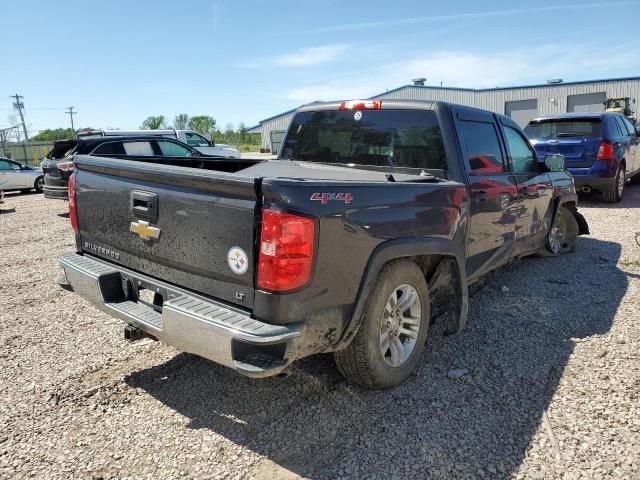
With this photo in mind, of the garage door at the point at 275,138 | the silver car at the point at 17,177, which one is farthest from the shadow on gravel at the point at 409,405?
the garage door at the point at 275,138

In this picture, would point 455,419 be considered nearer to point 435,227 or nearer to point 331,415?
point 331,415

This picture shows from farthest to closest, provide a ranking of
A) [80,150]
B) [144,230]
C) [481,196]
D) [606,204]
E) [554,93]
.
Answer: [554,93] < [80,150] < [606,204] < [481,196] < [144,230]

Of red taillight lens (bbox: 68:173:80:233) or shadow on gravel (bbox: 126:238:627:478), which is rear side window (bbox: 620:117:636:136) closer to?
shadow on gravel (bbox: 126:238:627:478)

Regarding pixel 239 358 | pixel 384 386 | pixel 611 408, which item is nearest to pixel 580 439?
pixel 611 408

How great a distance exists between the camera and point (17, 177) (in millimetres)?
17453

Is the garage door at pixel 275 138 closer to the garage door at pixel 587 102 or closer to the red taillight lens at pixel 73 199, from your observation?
the garage door at pixel 587 102

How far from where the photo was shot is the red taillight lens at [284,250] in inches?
91.0

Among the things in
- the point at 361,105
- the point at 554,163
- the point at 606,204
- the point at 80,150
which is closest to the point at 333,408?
the point at 361,105

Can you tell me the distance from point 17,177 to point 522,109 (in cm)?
3331

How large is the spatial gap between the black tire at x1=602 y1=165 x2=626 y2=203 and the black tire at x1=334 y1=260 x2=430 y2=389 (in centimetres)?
854

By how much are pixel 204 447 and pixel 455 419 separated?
1448 millimetres

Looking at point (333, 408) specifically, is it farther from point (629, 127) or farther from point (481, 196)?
point (629, 127)

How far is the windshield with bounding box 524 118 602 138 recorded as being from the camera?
971 cm

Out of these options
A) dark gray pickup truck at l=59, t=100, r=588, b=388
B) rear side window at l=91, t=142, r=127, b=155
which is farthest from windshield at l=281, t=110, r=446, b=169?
rear side window at l=91, t=142, r=127, b=155
